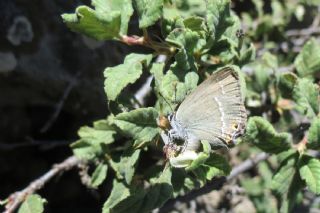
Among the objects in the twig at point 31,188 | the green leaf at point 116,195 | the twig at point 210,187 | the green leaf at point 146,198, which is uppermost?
the twig at point 31,188

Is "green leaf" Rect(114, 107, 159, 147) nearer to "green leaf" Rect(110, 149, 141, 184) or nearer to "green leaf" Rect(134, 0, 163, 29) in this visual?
"green leaf" Rect(110, 149, 141, 184)

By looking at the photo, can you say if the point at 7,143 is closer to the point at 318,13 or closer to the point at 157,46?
the point at 157,46

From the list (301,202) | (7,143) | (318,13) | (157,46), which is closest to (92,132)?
(157,46)

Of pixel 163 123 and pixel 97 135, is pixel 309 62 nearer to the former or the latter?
pixel 163 123

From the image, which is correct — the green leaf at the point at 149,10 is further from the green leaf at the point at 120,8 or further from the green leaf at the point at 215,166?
the green leaf at the point at 215,166

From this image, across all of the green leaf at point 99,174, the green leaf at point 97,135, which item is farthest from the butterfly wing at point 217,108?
the green leaf at point 99,174

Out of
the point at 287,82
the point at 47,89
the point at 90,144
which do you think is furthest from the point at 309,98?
the point at 47,89
